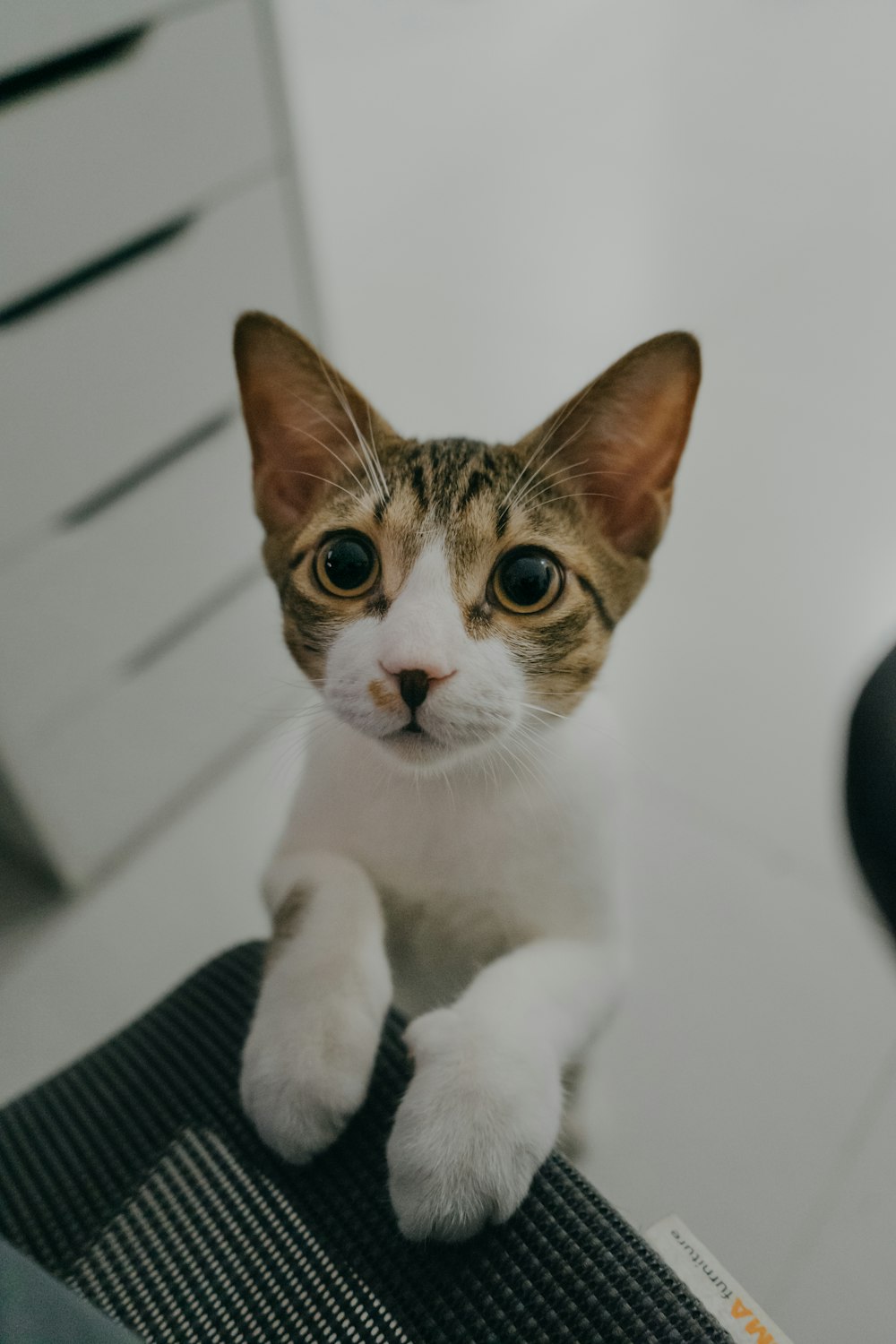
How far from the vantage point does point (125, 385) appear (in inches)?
50.5

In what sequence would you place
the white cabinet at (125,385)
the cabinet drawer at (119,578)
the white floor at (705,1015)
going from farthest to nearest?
the cabinet drawer at (119,578) < the white cabinet at (125,385) < the white floor at (705,1015)

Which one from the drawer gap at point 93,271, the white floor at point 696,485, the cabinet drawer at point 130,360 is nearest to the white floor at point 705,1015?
the white floor at point 696,485

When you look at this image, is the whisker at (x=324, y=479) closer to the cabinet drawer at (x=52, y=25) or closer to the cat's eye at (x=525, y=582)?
the cat's eye at (x=525, y=582)

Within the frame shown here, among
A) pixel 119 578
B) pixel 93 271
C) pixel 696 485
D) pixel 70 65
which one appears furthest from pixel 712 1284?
pixel 696 485

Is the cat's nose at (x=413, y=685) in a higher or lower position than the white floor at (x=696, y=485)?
higher

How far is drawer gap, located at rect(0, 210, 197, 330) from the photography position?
1.13 meters

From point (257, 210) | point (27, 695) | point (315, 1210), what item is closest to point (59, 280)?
point (257, 210)

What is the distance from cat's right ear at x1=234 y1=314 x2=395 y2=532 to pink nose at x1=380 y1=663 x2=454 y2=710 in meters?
0.23

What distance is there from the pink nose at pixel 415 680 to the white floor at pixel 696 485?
0.28 meters

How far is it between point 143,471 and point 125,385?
145mm

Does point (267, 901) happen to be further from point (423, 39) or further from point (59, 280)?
point (423, 39)

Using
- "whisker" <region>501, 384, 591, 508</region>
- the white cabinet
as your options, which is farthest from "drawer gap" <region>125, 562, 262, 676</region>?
"whisker" <region>501, 384, 591, 508</region>

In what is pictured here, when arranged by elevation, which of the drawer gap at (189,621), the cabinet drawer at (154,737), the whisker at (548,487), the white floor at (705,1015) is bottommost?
the white floor at (705,1015)

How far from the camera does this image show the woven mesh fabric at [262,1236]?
1.83ft
